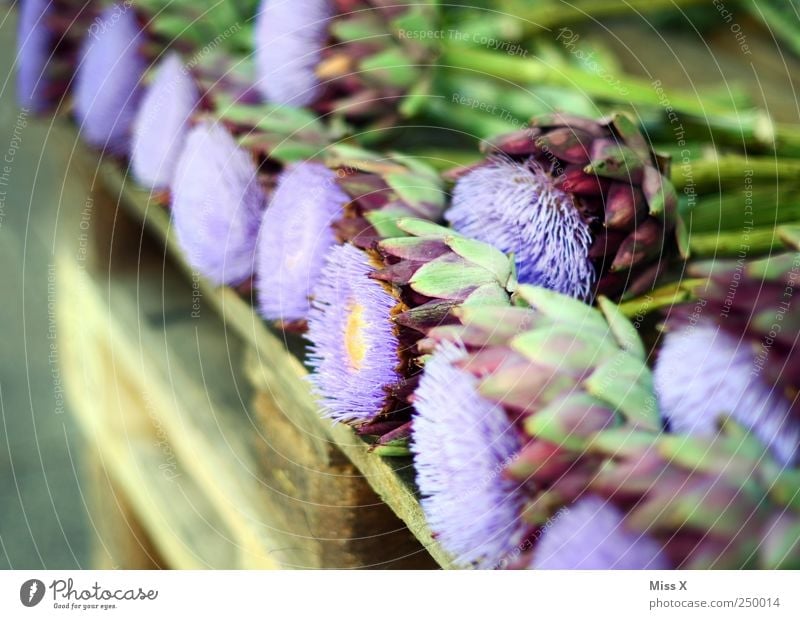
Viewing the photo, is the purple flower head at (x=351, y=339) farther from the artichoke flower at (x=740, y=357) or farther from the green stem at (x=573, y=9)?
the green stem at (x=573, y=9)

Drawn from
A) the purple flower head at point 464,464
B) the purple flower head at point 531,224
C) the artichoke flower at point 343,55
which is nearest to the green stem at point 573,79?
the artichoke flower at point 343,55

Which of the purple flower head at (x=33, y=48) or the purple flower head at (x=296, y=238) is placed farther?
the purple flower head at (x=33, y=48)

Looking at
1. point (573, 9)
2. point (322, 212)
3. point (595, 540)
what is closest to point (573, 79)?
point (573, 9)

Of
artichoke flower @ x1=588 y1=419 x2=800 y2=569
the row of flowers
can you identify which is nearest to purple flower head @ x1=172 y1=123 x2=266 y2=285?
the row of flowers

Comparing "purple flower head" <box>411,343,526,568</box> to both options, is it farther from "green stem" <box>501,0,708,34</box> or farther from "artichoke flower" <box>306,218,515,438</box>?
"green stem" <box>501,0,708,34</box>
